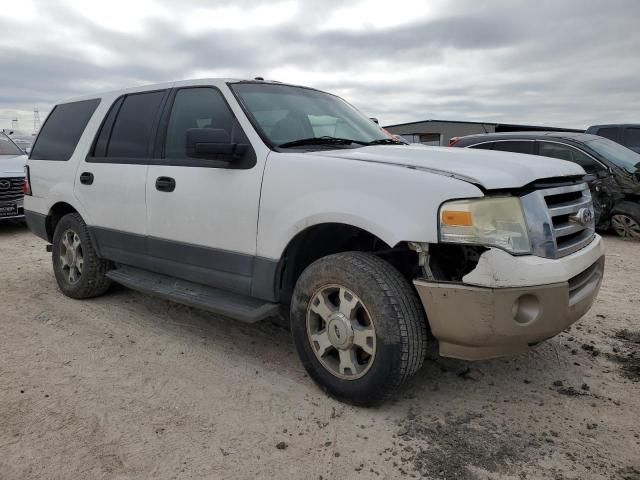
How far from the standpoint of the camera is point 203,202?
3.47 metres

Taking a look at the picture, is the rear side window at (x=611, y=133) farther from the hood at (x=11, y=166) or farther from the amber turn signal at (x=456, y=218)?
the hood at (x=11, y=166)

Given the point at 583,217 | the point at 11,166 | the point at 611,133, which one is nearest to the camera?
the point at 583,217

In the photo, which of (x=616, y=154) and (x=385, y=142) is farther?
(x=616, y=154)

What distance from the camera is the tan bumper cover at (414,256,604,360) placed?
8.05 ft

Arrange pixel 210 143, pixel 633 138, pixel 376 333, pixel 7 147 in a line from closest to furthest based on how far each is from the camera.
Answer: pixel 376 333, pixel 210 143, pixel 7 147, pixel 633 138

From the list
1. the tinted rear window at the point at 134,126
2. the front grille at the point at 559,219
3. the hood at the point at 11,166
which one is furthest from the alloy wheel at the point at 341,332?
the hood at the point at 11,166

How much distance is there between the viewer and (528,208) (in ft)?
8.33

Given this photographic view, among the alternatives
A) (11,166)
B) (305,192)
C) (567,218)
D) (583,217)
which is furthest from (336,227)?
(11,166)

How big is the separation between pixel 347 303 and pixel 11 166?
856 centimetres

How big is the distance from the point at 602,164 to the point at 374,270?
674 centimetres

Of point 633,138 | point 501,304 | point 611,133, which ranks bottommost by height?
point 501,304

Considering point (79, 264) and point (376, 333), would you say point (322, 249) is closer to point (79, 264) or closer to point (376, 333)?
point (376, 333)

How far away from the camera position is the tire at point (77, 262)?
4.68 meters

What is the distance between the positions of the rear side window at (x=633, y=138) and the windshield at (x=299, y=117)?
11270 mm
